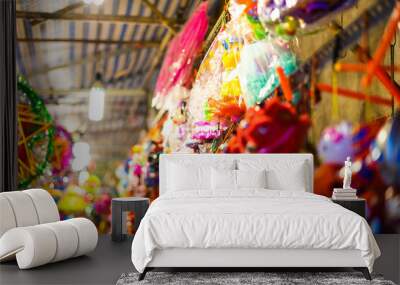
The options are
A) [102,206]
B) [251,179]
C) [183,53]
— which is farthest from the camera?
[102,206]

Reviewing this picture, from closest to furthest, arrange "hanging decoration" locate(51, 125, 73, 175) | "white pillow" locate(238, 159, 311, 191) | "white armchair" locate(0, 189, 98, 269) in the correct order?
"white armchair" locate(0, 189, 98, 269)
"white pillow" locate(238, 159, 311, 191)
"hanging decoration" locate(51, 125, 73, 175)

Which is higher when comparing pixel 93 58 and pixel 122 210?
pixel 93 58

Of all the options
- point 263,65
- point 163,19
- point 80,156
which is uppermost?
point 163,19

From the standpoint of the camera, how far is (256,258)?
408 centimetres

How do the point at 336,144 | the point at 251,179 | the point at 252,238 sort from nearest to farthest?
the point at 252,238 → the point at 251,179 → the point at 336,144

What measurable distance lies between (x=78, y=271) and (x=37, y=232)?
1.37 feet

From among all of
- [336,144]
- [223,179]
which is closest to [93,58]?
[223,179]

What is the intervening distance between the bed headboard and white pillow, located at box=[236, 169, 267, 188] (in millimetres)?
449

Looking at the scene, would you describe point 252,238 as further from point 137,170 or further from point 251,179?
point 137,170

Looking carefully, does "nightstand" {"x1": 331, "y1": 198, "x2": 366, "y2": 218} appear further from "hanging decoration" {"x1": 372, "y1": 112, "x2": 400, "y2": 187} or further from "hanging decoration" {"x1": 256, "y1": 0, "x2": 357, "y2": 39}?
"hanging decoration" {"x1": 256, "y1": 0, "x2": 357, "y2": 39}

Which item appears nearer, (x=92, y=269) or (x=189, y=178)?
(x=92, y=269)

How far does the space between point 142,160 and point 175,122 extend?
1.72ft

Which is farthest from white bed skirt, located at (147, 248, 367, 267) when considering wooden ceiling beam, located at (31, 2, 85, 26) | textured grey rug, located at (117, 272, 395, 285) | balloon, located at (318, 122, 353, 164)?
wooden ceiling beam, located at (31, 2, 85, 26)

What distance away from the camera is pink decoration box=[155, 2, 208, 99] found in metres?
6.14
